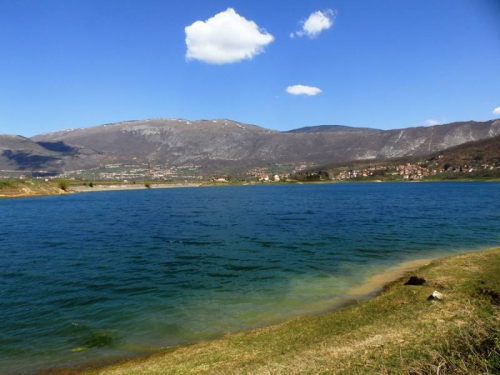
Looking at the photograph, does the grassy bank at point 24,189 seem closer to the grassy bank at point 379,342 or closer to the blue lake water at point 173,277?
the blue lake water at point 173,277

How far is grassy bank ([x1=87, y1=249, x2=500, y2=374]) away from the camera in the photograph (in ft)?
27.7

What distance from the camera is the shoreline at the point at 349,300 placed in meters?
13.4

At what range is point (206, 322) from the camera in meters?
17.3

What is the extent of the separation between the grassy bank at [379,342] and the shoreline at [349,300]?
0.40 meters

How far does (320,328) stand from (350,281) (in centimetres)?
993

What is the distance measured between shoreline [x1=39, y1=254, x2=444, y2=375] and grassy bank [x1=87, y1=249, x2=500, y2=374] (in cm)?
40

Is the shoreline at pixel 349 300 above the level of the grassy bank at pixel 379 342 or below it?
below

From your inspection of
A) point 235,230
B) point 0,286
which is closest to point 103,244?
point 0,286

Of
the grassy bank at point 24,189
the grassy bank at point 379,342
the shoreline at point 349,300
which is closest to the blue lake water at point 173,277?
the shoreline at point 349,300

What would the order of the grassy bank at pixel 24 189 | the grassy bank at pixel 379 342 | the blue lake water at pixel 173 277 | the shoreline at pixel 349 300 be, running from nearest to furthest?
the grassy bank at pixel 379 342 < the shoreline at pixel 349 300 < the blue lake water at pixel 173 277 < the grassy bank at pixel 24 189

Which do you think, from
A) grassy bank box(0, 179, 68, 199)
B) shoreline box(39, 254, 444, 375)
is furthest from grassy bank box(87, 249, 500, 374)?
grassy bank box(0, 179, 68, 199)

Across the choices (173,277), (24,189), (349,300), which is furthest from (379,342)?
(24,189)

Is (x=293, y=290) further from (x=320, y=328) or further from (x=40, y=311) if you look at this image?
(x=40, y=311)

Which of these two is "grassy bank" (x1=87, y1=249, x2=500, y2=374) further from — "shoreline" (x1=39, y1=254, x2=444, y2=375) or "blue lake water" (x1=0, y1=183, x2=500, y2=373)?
"blue lake water" (x1=0, y1=183, x2=500, y2=373)
